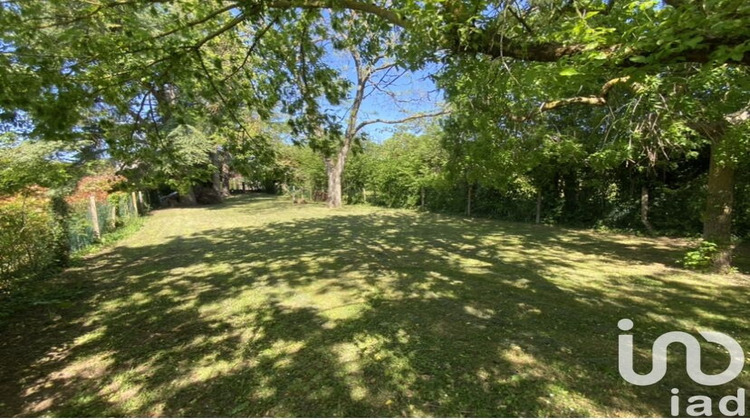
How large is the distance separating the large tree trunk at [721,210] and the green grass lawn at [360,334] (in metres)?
0.47

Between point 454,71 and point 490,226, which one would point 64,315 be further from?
point 490,226

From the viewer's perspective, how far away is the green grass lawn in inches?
107

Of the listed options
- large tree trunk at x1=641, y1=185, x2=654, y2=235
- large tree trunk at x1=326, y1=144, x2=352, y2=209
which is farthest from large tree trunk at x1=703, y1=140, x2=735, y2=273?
large tree trunk at x1=326, y1=144, x2=352, y2=209

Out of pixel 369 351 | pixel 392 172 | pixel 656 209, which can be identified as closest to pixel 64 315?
pixel 369 351

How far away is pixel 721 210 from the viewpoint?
20.0 ft

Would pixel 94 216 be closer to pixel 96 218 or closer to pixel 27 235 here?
pixel 96 218

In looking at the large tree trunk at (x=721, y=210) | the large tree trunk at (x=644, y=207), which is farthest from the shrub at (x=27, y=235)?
the large tree trunk at (x=644, y=207)

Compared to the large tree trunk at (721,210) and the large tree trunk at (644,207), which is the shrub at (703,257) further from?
the large tree trunk at (644,207)

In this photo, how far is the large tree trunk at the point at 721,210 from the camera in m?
6.04

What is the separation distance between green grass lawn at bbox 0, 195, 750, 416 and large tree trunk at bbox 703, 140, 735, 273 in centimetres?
47

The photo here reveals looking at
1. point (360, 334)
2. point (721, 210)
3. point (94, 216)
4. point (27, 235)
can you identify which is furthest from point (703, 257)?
point (94, 216)

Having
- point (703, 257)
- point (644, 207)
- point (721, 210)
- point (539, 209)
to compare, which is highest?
point (721, 210)

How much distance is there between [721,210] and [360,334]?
660cm

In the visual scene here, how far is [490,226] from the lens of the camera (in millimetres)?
12477
